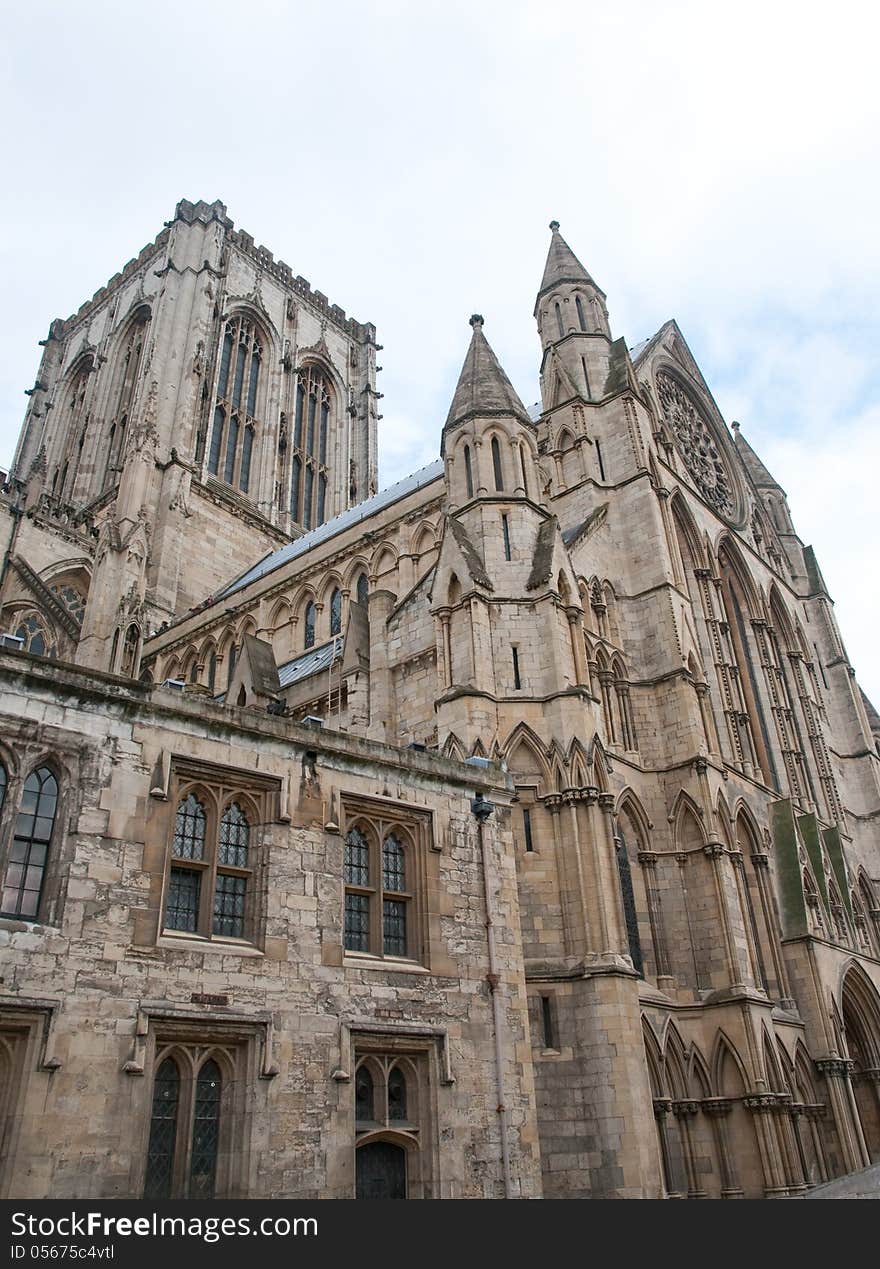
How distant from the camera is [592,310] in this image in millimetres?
30609

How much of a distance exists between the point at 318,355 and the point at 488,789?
173ft

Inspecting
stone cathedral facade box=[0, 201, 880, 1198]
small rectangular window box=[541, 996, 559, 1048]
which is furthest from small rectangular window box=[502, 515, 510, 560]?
small rectangular window box=[541, 996, 559, 1048]

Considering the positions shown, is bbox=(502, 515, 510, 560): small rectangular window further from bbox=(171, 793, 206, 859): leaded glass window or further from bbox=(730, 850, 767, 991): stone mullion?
bbox=(171, 793, 206, 859): leaded glass window

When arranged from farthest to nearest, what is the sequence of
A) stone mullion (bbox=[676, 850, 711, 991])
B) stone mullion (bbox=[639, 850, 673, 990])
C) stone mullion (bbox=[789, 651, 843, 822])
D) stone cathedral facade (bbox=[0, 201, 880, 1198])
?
stone mullion (bbox=[789, 651, 843, 822]), stone mullion (bbox=[676, 850, 711, 991]), stone mullion (bbox=[639, 850, 673, 990]), stone cathedral facade (bbox=[0, 201, 880, 1198])

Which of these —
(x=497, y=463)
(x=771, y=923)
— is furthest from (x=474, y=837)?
(x=771, y=923)

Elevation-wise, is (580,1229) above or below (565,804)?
below

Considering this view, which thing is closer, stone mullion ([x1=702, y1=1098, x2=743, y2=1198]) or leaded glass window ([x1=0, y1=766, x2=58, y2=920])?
leaded glass window ([x1=0, y1=766, x2=58, y2=920])

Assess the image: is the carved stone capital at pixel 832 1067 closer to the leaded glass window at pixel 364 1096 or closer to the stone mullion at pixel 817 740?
the stone mullion at pixel 817 740

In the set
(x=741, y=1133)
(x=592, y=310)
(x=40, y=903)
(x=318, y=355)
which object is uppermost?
(x=318, y=355)

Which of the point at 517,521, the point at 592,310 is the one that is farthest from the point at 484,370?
the point at 592,310

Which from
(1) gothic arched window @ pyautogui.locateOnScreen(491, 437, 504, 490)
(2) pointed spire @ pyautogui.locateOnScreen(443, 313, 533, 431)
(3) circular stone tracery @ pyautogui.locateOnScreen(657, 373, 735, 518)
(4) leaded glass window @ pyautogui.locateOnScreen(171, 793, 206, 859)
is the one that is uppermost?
(3) circular stone tracery @ pyautogui.locateOnScreen(657, 373, 735, 518)

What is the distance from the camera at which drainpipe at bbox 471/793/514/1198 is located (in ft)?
41.8

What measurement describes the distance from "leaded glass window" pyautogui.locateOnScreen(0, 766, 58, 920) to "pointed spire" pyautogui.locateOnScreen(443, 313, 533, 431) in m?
15.2

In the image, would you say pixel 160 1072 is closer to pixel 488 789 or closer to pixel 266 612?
pixel 488 789
